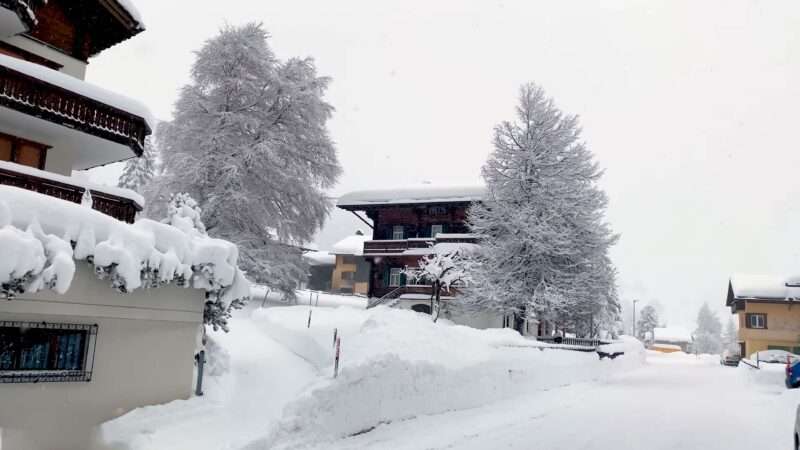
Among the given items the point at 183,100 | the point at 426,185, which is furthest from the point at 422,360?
the point at 426,185

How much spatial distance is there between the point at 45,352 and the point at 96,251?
1.62 metres

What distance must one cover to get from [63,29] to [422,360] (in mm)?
12014

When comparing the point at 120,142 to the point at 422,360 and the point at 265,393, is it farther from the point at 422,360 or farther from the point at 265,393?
the point at 422,360

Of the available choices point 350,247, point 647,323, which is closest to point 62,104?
point 350,247

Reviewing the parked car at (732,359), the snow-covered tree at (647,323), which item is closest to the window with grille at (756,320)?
the parked car at (732,359)

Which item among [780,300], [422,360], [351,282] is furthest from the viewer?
[351,282]

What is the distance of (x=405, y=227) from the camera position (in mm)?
38031

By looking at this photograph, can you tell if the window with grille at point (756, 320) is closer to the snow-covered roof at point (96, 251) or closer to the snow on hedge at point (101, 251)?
the snow on hedge at point (101, 251)

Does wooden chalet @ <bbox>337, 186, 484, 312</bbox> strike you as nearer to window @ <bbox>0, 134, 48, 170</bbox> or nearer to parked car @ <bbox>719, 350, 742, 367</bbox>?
window @ <bbox>0, 134, 48, 170</bbox>

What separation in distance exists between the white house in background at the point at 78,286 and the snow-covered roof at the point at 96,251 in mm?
16

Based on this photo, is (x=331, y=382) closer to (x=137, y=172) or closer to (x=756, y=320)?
(x=137, y=172)

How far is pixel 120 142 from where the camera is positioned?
1379 centimetres

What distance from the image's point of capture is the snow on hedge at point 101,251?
7168 millimetres

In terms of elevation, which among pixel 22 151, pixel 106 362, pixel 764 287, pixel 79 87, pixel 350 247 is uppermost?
pixel 350 247
